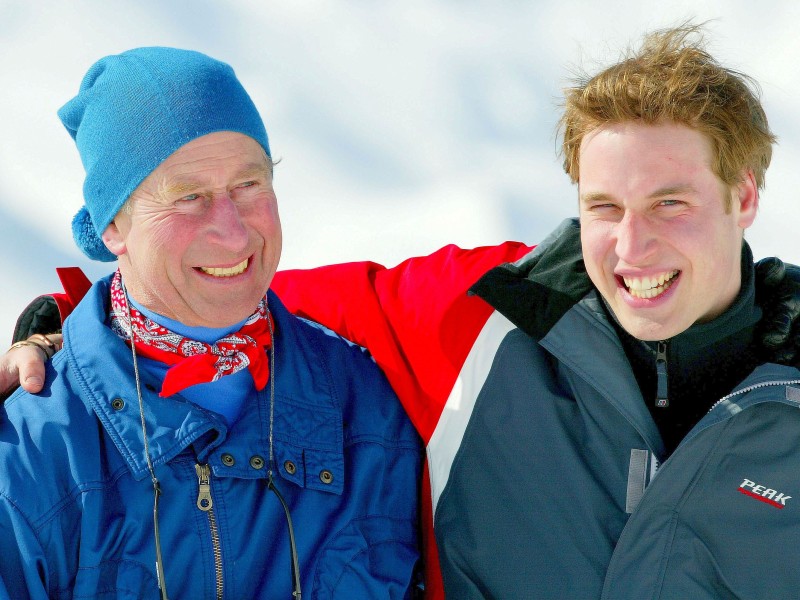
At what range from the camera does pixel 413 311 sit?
109 inches

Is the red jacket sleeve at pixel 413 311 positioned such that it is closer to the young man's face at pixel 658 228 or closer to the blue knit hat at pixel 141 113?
the young man's face at pixel 658 228

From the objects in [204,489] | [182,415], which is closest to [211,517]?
[204,489]

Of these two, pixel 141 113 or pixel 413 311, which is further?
pixel 413 311

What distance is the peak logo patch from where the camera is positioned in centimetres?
245

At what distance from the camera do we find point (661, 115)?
2.53 m

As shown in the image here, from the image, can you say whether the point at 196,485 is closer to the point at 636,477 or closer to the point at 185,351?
the point at 185,351

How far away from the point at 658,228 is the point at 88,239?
61.2 inches

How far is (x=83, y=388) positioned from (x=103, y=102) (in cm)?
72

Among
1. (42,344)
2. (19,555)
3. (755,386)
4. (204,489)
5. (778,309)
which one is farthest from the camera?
(778,309)

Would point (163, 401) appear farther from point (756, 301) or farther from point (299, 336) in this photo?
point (756, 301)

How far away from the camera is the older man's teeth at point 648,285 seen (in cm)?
255

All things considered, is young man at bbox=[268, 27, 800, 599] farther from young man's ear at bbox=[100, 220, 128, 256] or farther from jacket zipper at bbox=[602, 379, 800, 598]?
young man's ear at bbox=[100, 220, 128, 256]

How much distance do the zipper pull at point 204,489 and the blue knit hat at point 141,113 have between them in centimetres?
69

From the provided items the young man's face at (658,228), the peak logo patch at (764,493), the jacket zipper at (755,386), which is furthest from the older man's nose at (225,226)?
the peak logo patch at (764,493)
